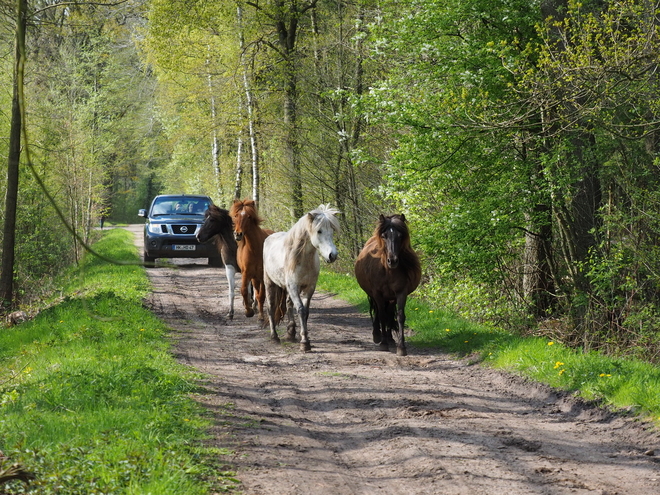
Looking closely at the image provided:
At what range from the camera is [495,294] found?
1315 cm

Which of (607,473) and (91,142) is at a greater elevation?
(91,142)

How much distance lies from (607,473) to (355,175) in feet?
51.6

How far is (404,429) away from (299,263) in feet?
16.0

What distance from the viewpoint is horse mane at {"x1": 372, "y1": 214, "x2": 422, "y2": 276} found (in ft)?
33.3

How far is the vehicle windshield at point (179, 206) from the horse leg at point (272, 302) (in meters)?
12.1

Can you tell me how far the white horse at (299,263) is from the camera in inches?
401

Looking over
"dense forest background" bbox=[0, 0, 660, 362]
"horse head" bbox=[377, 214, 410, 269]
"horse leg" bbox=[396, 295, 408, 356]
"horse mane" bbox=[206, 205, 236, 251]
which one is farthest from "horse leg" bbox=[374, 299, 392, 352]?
"horse mane" bbox=[206, 205, 236, 251]

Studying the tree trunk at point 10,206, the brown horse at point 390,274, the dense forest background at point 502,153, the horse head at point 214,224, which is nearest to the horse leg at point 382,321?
the brown horse at point 390,274

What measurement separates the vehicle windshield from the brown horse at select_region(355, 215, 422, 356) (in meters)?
13.5

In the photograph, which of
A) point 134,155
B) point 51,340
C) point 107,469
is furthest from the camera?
point 134,155

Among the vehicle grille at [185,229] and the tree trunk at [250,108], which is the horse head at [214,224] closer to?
the vehicle grille at [185,229]

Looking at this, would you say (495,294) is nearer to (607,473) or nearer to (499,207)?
(499,207)

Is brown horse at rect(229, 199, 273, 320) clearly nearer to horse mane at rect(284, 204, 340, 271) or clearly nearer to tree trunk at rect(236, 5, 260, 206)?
horse mane at rect(284, 204, 340, 271)

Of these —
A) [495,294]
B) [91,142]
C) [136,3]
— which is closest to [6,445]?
[495,294]
